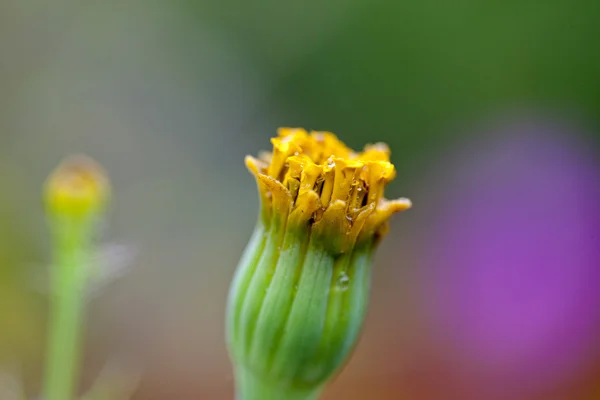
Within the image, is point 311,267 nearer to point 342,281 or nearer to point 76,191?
point 342,281

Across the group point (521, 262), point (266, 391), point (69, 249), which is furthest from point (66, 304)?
point (521, 262)

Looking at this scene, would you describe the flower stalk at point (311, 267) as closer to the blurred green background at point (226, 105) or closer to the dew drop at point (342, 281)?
the dew drop at point (342, 281)

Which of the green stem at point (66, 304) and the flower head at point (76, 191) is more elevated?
the flower head at point (76, 191)

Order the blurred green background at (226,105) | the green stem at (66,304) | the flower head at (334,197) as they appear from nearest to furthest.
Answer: the flower head at (334,197)
the green stem at (66,304)
the blurred green background at (226,105)

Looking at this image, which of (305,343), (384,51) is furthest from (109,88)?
(305,343)

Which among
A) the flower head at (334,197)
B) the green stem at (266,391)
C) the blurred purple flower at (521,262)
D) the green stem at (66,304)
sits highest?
the blurred purple flower at (521,262)

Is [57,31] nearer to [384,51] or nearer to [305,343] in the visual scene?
[384,51]

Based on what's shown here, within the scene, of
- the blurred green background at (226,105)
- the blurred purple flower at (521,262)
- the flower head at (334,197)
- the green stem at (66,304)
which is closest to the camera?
the flower head at (334,197)

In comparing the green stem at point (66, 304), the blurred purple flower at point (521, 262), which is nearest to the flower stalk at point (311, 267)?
the green stem at point (66, 304)

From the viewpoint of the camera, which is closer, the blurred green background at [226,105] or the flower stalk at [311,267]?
the flower stalk at [311,267]
